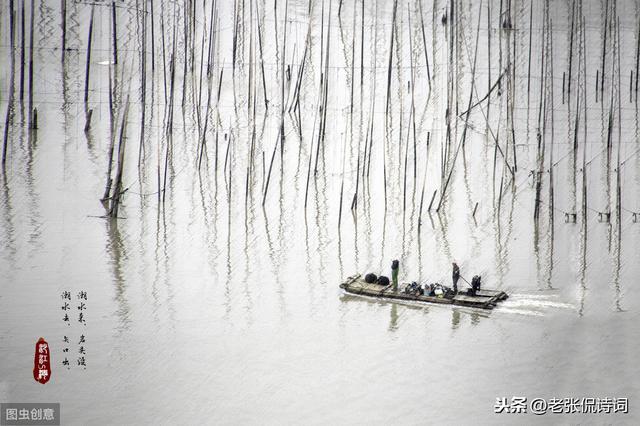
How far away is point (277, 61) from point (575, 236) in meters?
1.83

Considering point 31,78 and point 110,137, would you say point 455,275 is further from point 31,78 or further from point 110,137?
point 31,78

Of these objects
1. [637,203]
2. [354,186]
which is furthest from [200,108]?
[637,203]

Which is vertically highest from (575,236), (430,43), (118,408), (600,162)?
(430,43)

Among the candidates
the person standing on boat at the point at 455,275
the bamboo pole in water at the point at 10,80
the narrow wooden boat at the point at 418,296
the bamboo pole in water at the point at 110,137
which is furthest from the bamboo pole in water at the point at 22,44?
the person standing on boat at the point at 455,275

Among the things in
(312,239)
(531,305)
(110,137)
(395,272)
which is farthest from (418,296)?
(110,137)

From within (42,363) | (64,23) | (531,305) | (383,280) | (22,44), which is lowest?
(42,363)

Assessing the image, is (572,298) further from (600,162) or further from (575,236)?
(600,162)

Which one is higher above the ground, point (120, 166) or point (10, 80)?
point (10, 80)

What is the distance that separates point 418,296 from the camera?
3.83 m

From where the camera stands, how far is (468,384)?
11.3ft

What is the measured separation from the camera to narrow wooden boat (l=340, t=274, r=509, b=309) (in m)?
3.79

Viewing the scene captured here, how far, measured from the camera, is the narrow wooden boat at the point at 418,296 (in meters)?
3.79

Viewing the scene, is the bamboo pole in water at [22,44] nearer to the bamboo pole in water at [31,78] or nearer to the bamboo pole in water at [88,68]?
the bamboo pole in water at [31,78]

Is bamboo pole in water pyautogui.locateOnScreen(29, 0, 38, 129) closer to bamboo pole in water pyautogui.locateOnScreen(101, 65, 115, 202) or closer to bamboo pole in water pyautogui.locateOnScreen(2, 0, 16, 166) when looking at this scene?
bamboo pole in water pyautogui.locateOnScreen(2, 0, 16, 166)
